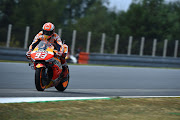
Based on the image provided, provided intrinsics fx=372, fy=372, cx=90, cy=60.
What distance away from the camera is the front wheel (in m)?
6.74

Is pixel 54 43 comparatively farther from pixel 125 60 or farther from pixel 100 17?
pixel 100 17

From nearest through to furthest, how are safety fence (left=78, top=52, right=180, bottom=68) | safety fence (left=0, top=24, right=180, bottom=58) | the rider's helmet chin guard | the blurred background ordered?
the rider's helmet chin guard → safety fence (left=78, top=52, right=180, bottom=68) → safety fence (left=0, top=24, right=180, bottom=58) → the blurred background

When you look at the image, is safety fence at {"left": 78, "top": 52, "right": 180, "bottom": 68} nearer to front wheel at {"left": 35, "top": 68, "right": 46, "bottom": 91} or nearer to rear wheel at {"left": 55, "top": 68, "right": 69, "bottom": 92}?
rear wheel at {"left": 55, "top": 68, "right": 69, "bottom": 92}

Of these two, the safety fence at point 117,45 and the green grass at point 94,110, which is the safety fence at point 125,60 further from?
the green grass at point 94,110

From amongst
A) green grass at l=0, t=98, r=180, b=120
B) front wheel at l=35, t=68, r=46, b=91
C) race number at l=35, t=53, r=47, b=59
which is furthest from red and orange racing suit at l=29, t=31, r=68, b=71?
green grass at l=0, t=98, r=180, b=120

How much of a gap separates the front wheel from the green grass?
39.9 inches

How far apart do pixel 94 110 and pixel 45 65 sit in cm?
188

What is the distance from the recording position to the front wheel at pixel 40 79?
6738 mm

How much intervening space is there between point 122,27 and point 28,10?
1249cm

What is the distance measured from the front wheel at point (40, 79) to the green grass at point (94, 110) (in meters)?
1.01

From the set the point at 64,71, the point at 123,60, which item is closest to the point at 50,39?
the point at 64,71

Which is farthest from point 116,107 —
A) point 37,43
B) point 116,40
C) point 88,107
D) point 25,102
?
point 116,40

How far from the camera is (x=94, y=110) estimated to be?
537 centimetres

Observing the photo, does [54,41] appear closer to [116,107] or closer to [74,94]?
[74,94]
